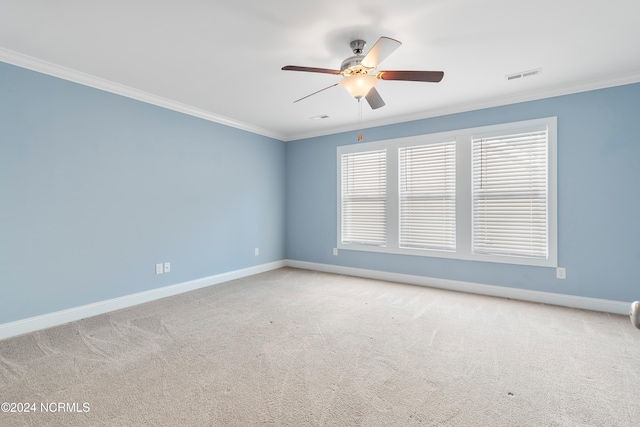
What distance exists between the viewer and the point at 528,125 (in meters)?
3.68

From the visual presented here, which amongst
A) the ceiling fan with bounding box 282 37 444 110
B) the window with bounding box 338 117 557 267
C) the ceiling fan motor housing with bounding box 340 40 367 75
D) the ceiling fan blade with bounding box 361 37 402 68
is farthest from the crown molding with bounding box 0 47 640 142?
the ceiling fan blade with bounding box 361 37 402 68

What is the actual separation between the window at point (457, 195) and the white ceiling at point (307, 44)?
2.13 ft

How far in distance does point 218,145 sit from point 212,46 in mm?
2163

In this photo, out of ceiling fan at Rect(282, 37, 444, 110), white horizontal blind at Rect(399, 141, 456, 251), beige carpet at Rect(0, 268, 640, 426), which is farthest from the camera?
white horizontal blind at Rect(399, 141, 456, 251)

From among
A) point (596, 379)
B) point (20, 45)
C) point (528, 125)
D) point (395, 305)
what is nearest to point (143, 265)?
point (20, 45)

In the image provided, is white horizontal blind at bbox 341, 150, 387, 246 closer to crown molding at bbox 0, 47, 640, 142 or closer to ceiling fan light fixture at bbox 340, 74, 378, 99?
crown molding at bbox 0, 47, 640, 142

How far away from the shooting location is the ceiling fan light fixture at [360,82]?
8.16ft

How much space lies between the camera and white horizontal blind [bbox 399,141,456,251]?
425 centimetres

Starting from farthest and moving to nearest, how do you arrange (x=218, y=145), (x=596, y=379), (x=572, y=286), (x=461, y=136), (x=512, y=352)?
(x=218, y=145)
(x=461, y=136)
(x=572, y=286)
(x=512, y=352)
(x=596, y=379)

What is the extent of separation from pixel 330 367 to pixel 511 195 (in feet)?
10.4

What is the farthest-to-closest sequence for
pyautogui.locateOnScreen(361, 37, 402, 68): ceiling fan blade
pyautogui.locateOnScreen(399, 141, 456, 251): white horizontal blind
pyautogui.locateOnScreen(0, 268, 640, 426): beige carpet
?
pyautogui.locateOnScreen(399, 141, 456, 251): white horizontal blind
pyautogui.locateOnScreen(361, 37, 402, 68): ceiling fan blade
pyautogui.locateOnScreen(0, 268, 640, 426): beige carpet

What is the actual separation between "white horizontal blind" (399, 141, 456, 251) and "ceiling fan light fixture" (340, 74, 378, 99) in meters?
2.18

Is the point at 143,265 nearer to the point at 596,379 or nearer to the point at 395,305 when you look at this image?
the point at 395,305

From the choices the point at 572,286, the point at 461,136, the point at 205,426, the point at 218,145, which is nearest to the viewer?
the point at 205,426
